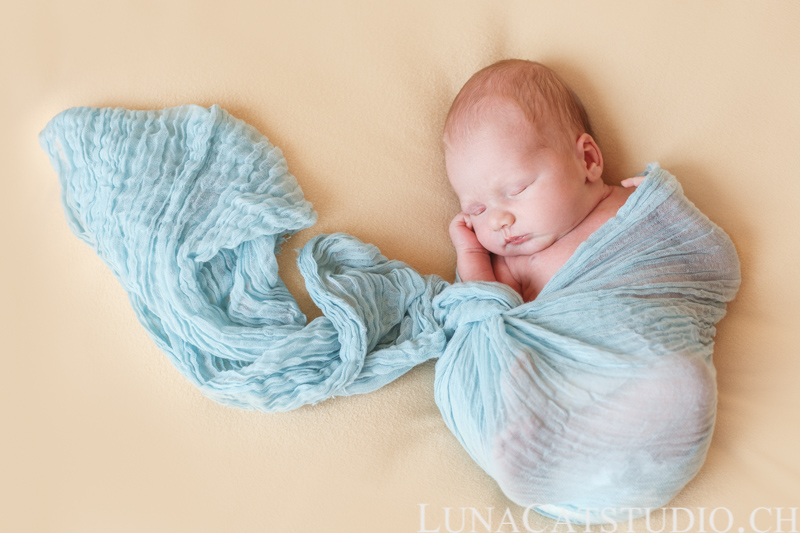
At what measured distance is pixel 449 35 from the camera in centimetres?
136

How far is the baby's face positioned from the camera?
4.01 ft

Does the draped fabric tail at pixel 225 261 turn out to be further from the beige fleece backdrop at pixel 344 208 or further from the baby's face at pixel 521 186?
the baby's face at pixel 521 186

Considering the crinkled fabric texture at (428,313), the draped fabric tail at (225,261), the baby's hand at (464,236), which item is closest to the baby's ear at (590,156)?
the crinkled fabric texture at (428,313)

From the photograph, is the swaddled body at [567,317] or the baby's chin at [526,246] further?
the baby's chin at [526,246]

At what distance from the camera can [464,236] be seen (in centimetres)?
130

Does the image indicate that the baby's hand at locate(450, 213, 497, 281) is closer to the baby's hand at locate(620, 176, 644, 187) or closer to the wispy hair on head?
the wispy hair on head

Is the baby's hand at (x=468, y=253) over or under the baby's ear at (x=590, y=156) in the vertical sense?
under

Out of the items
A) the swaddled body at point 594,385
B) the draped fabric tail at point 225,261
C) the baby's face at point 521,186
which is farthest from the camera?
the baby's face at point 521,186

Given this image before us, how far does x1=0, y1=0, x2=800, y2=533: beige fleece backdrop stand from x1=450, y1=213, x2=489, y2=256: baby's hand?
0.12 ft

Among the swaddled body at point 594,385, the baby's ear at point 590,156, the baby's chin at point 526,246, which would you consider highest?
the baby's ear at point 590,156

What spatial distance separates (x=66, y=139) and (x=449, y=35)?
30.3 inches

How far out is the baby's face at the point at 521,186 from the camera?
1.22 m

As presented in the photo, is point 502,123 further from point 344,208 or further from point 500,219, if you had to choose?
point 344,208

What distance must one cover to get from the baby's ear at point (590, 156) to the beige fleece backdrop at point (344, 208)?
3.2 inches
